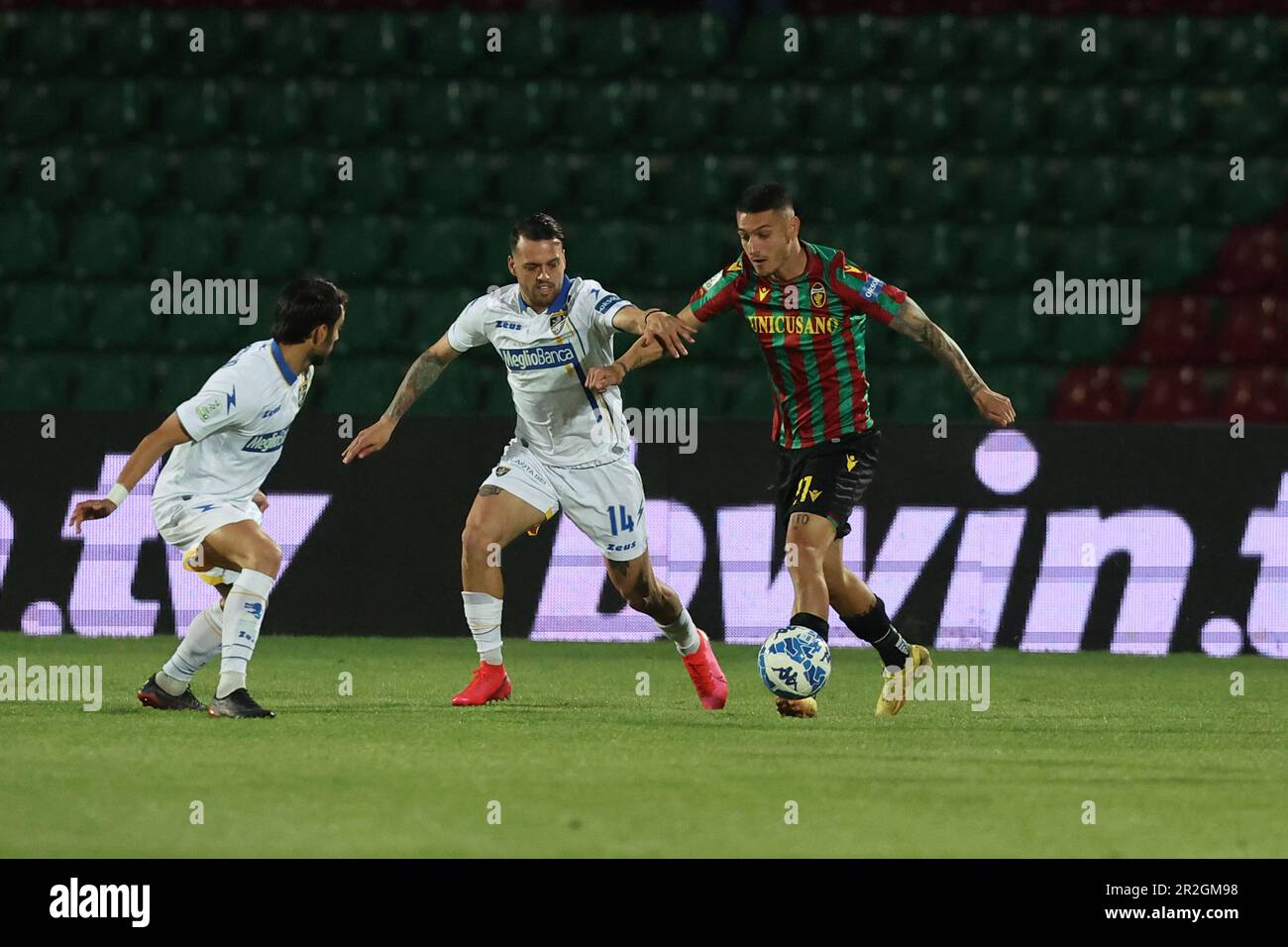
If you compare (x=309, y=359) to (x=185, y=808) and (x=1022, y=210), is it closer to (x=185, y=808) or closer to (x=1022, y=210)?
(x=185, y=808)

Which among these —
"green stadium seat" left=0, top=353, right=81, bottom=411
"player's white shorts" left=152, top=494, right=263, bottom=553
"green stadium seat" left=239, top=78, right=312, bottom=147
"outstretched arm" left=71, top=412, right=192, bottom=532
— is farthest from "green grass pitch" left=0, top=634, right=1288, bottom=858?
"green stadium seat" left=239, top=78, right=312, bottom=147

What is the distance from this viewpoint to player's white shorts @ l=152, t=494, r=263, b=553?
800cm

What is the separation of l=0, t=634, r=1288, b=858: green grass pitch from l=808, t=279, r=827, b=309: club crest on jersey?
5.46 feet

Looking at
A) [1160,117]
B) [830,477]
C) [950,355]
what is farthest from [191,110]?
[950,355]

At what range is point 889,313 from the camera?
27.1ft

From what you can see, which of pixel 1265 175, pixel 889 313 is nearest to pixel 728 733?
pixel 889 313

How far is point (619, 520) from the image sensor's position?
8875 mm

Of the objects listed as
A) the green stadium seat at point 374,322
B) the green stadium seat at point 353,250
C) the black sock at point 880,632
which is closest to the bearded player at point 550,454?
the black sock at point 880,632

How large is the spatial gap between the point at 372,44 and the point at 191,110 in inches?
A: 56.4

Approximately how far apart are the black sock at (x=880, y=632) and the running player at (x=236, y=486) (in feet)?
7.92

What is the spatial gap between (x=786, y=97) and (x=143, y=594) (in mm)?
6078

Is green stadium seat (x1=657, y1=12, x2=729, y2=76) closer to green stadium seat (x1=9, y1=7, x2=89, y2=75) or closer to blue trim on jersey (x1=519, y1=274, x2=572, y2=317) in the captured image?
green stadium seat (x1=9, y1=7, x2=89, y2=75)

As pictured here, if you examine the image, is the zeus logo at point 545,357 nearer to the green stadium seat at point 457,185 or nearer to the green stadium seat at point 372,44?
the green stadium seat at point 457,185

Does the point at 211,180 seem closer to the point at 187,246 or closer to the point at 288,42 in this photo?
the point at 187,246
